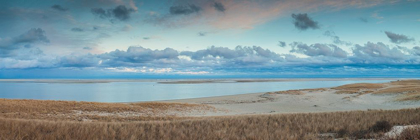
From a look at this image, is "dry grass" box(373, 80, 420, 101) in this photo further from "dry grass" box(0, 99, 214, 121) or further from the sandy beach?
"dry grass" box(0, 99, 214, 121)

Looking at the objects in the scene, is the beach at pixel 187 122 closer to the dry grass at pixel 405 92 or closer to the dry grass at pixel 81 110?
the dry grass at pixel 81 110

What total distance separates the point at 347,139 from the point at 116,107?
74.8 ft

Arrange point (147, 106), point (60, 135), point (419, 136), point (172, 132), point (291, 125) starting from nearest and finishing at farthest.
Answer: point (419, 136) < point (60, 135) < point (172, 132) < point (291, 125) < point (147, 106)

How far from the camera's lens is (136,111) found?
84.9 feet

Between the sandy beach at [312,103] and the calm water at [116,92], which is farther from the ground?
the calm water at [116,92]

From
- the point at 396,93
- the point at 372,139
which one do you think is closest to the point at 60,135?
the point at 372,139

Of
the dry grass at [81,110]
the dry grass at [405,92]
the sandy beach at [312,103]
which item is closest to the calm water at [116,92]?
the sandy beach at [312,103]

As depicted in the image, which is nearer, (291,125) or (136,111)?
(291,125)

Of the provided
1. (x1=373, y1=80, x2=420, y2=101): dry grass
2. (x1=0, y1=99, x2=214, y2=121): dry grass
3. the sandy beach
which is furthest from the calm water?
(x1=373, y1=80, x2=420, y2=101): dry grass

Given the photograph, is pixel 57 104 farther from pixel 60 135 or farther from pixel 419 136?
pixel 419 136

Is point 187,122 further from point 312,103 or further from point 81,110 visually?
point 312,103

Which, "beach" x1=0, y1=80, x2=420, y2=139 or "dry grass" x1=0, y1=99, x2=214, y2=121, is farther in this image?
"dry grass" x1=0, y1=99, x2=214, y2=121

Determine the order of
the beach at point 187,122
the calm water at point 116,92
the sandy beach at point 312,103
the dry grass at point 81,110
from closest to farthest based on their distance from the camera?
the beach at point 187,122, the dry grass at point 81,110, the sandy beach at point 312,103, the calm water at point 116,92

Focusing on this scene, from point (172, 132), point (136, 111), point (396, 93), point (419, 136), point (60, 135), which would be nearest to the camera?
point (419, 136)
